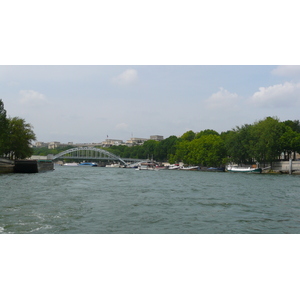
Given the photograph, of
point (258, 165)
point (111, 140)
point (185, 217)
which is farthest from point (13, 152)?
point (111, 140)

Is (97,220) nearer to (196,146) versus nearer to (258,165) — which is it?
(258,165)

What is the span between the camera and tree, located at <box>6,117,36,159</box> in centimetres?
3844

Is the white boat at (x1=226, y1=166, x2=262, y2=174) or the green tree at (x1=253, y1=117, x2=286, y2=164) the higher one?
the green tree at (x1=253, y1=117, x2=286, y2=164)

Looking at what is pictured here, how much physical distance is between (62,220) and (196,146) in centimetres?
5663

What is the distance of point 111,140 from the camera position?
6289 inches

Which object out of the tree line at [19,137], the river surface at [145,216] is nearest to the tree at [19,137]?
the tree line at [19,137]

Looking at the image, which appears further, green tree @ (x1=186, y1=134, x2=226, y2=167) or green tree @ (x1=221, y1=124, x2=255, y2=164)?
green tree @ (x1=186, y1=134, x2=226, y2=167)

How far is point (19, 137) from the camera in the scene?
39000 mm

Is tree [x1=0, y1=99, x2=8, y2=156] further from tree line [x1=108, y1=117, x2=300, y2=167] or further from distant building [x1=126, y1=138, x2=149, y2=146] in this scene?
distant building [x1=126, y1=138, x2=149, y2=146]

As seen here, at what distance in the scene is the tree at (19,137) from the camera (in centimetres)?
3844

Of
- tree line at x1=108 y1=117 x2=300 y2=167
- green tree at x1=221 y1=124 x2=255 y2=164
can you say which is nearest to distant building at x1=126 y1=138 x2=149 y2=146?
tree line at x1=108 y1=117 x2=300 y2=167

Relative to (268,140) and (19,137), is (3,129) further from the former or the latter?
(268,140)

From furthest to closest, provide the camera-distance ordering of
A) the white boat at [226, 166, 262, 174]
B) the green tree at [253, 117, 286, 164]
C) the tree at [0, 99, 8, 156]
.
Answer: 1. the white boat at [226, 166, 262, 174]
2. the green tree at [253, 117, 286, 164]
3. the tree at [0, 99, 8, 156]

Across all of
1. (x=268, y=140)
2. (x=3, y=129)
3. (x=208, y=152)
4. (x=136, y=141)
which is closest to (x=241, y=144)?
(x=268, y=140)
